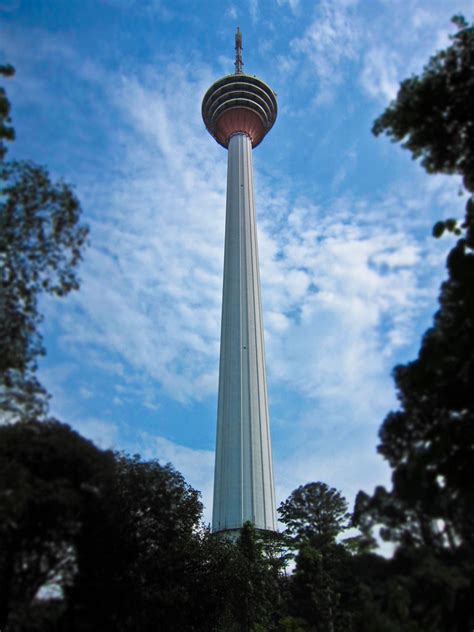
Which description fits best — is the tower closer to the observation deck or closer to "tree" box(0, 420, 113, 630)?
the observation deck

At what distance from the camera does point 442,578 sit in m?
15.4

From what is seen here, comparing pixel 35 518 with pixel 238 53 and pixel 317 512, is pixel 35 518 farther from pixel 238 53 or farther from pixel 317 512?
pixel 238 53

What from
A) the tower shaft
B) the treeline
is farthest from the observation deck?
the treeline

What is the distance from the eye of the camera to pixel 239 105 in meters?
75.2

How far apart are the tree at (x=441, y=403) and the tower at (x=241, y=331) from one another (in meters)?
34.6

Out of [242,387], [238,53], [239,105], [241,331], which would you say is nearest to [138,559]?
[242,387]

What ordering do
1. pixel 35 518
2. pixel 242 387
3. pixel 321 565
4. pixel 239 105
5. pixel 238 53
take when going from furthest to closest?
pixel 238 53 → pixel 239 105 → pixel 242 387 → pixel 321 565 → pixel 35 518

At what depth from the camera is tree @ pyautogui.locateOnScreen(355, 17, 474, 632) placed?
1509cm

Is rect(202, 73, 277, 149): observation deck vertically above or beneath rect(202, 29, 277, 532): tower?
above

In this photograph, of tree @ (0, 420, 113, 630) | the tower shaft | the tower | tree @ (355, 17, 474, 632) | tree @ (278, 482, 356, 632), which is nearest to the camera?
tree @ (355, 17, 474, 632)

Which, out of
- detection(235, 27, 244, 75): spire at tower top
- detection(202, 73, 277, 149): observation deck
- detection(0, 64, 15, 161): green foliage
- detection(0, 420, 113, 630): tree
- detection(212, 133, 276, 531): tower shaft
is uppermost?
detection(235, 27, 244, 75): spire at tower top

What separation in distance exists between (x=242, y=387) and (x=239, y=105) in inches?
1576

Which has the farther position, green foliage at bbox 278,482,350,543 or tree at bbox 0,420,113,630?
green foliage at bbox 278,482,350,543

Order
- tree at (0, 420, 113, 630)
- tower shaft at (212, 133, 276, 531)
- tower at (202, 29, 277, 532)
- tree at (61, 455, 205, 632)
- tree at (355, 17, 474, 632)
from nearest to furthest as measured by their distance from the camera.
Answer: tree at (355, 17, 474, 632) < tree at (0, 420, 113, 630) < tree at (61, 455, 205, 632) < tower shaft at (212, 133, 276, 531) < tower at (202, 29, 277, 532)
